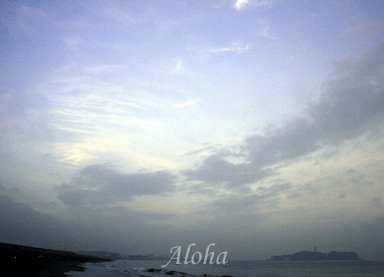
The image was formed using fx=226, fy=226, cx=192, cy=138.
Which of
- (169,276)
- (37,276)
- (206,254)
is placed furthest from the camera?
(169,276)

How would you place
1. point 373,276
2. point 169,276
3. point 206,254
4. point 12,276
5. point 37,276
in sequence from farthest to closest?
point 373,276 → point 169,276 → point 206,254 → point 37,276 → point 12,276

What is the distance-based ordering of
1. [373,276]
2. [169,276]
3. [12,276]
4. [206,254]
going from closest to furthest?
[12,276], [206,254], [169,276], [373,276]

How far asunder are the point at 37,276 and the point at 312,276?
76887mm

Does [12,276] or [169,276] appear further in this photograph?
[169,276]

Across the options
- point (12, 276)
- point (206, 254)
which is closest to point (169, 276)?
point (206, 254)

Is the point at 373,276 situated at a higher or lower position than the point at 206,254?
lower

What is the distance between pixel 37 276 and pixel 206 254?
25.3 meters

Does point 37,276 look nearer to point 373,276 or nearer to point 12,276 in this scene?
point 12,276

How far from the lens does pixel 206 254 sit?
39.5 metres

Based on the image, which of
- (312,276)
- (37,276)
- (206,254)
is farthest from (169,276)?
(312,276)

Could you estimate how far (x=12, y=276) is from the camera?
91.2 ft

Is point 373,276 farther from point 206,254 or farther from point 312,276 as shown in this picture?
point 206,254

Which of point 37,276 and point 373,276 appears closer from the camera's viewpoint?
point 37,276

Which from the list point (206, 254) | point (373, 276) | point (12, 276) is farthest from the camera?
point (373, 276)
